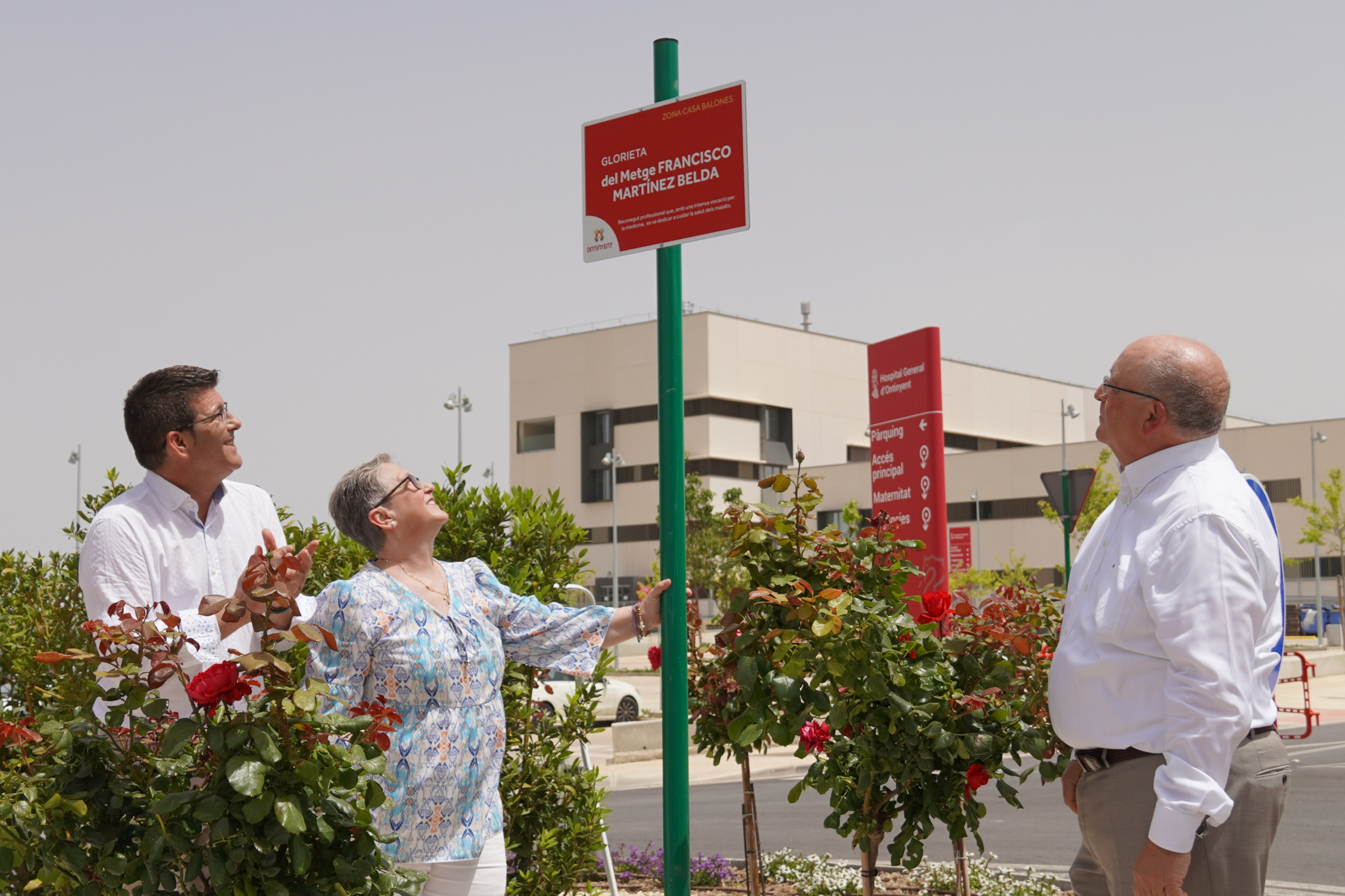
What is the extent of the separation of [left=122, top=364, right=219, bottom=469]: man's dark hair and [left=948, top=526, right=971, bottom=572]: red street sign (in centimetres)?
1749

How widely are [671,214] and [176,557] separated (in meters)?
1.63

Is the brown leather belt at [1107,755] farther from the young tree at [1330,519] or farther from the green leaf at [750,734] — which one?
the young tree at [1330,519]

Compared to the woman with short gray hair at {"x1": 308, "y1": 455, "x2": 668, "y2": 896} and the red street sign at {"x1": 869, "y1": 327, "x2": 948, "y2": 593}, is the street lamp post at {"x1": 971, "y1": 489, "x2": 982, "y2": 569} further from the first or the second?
the woman with short gray hair at {"x1": 308, "y1": 455, "x2": 668, "y2": 896}

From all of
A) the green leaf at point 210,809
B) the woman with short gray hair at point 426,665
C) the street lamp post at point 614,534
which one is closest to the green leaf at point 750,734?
the woman with short gray hair at point 426,665

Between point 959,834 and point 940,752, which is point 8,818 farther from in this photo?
point 959,834

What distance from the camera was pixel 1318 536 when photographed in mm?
37875

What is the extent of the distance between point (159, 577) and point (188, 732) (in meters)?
0.75

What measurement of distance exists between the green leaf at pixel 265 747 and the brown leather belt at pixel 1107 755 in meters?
1.81

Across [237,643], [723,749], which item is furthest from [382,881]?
[723,749]

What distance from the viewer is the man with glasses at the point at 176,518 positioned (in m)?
3.15

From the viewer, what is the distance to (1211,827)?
257 cm

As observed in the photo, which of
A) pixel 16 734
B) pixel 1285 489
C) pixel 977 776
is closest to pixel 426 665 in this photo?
pixel 16 734

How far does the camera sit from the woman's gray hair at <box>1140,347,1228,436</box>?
110 inches

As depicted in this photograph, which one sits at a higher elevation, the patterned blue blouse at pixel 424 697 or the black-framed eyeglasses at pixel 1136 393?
the black-framed eyeglasses at pixel 1136 393
